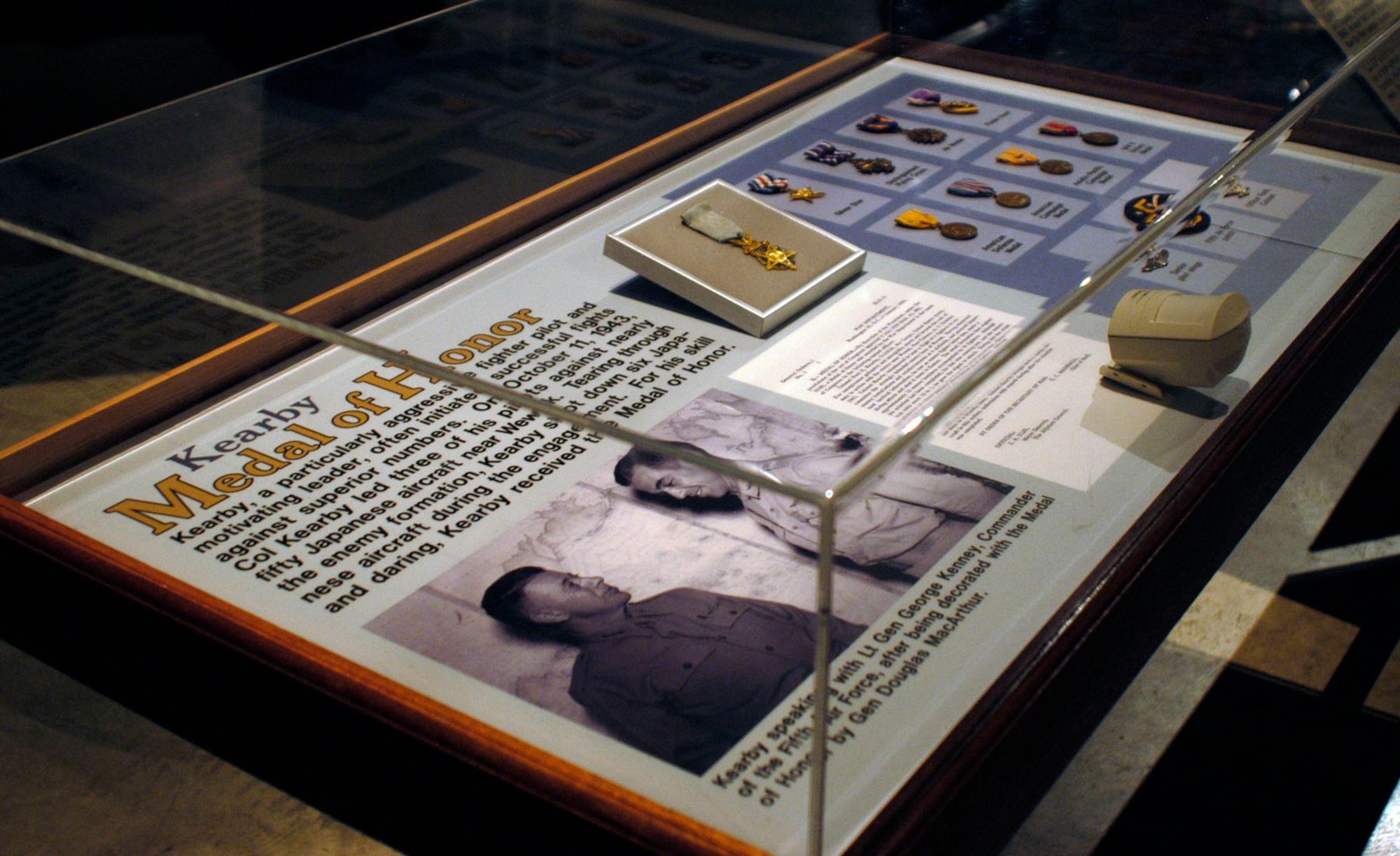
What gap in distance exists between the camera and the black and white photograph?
1048 mm

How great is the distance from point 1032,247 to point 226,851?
1.29 meters

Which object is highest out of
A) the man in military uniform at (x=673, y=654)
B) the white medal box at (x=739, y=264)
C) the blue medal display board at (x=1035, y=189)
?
the blue medal display board at (x=1035, y=189)

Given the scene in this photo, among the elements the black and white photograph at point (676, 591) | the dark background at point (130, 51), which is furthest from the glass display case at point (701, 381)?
→ the dark background at point (130, 51)

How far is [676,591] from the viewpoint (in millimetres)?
1141

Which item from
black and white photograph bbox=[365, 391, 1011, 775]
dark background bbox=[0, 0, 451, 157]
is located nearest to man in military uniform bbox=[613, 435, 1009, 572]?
black and white photograph bbox=[365, 391, 1011, 775]

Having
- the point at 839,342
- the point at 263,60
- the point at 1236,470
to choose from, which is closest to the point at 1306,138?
the point at 1236,470

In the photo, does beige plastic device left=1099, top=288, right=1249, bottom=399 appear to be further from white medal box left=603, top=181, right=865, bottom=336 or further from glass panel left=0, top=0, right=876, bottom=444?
glass panel left=0, top=0, right=876, bottom=444

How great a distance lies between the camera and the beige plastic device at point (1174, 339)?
1.34 metres

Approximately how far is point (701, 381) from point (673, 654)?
422 mm

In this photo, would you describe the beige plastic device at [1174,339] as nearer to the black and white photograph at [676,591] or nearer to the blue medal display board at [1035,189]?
the blue medal display board at [1035,189]

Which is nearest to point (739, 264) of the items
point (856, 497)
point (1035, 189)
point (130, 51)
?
point (1035, 189)

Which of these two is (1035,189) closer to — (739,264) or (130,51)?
(739,264)

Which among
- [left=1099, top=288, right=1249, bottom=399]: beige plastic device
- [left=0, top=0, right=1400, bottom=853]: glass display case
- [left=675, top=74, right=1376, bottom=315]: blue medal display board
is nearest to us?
[left=0, top=0, right=1400, bottom=853]: glass display case

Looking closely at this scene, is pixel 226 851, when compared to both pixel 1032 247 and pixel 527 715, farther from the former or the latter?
pixel 1032 247
